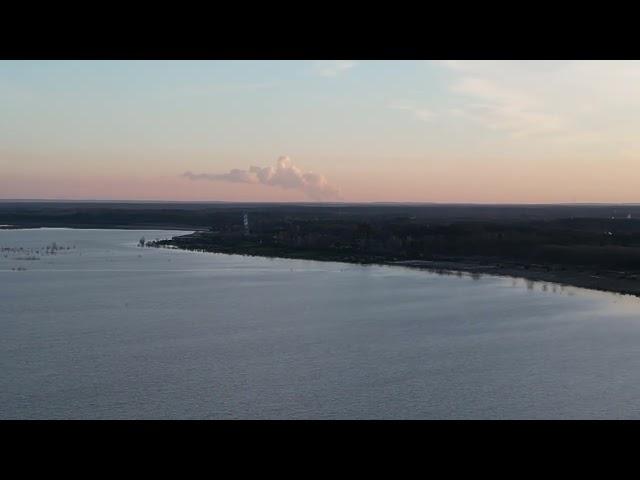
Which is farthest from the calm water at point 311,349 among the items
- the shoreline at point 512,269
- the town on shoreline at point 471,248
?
the town on shoreline at point 471,248

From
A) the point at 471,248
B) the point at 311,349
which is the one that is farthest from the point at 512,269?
the point at 311,349

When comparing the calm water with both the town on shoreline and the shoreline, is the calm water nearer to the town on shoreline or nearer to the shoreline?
the shoreline

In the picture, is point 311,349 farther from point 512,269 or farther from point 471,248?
point 471,248

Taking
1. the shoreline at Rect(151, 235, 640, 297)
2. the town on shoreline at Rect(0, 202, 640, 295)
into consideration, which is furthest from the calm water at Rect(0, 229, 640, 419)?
the town on shoreline at Rect(0, 202, 640, 295)

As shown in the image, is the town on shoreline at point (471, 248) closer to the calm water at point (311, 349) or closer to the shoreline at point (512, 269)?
the shoreline at point (512, 269)

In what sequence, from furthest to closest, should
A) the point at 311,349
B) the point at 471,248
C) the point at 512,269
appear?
1. the point at 471,248
2. the point at 512,269
3. the point at 311,349
